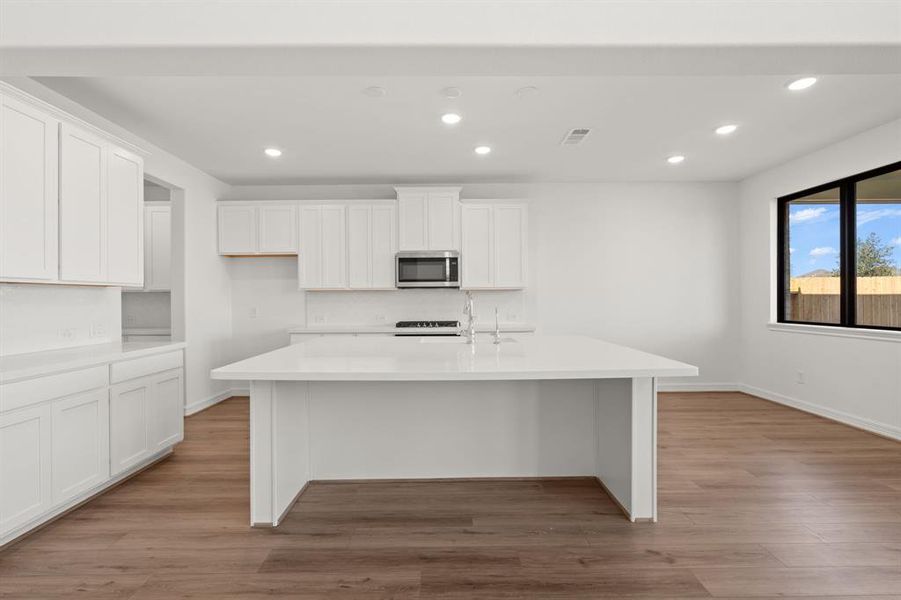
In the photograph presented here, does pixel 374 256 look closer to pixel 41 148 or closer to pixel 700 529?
pixel 41 148

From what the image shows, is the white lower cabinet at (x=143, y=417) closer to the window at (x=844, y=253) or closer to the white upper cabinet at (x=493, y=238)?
the white upper cabinet at (x=493, y=238)

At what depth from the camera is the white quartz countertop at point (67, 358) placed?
2.26 meters

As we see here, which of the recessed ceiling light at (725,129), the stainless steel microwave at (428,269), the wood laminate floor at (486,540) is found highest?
the recessed ceiling light at (725,129)

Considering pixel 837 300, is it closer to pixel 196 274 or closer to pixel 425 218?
pixel 425 218

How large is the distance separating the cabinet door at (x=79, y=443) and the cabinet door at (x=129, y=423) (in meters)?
0.06

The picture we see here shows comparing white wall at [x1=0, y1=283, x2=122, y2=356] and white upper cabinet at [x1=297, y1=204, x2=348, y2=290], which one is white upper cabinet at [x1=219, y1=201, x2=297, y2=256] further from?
white wall at [x1=0, y1=283, x2=122, y2=356]

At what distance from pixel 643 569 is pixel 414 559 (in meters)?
0.99

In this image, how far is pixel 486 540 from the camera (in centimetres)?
222

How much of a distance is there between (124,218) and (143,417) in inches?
55.5

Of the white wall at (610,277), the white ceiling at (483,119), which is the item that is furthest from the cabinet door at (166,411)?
the white wall at (610,277)

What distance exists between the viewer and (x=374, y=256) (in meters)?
5.41

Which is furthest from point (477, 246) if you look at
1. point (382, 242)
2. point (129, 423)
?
point (129, 423)

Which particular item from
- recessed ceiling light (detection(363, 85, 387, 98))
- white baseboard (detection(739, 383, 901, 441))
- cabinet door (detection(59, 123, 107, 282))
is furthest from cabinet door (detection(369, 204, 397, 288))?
white baseboard (detection(739, 383, 901, 441))
